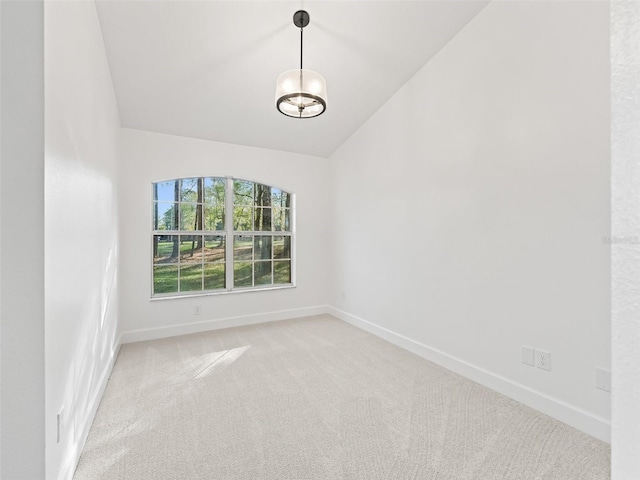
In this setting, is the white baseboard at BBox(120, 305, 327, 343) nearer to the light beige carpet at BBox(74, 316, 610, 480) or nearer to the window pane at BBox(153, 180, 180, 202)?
the light beige carpet at BBox(74, 316, 610, 480)

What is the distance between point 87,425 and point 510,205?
323 centimetres

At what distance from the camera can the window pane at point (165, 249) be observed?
12.5 feet

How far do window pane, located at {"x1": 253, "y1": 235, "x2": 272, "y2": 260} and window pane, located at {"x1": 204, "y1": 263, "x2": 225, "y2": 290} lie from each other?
521mm

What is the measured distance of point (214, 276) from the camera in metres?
4.17

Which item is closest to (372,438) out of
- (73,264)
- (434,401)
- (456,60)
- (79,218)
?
(434,401)

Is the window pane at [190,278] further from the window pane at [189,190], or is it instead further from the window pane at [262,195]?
the window pane at [262,195]

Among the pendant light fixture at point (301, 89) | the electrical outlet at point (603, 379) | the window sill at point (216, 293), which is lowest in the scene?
the electrical outlet at point (603, 379)

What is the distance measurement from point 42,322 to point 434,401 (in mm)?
2361

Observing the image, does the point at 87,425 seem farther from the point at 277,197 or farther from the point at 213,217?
the point at 277,197

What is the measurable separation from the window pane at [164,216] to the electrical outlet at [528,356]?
12.5 feet

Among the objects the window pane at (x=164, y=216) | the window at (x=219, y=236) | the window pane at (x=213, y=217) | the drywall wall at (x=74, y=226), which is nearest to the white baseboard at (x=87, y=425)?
the drywall wall at (x=74, y=226)

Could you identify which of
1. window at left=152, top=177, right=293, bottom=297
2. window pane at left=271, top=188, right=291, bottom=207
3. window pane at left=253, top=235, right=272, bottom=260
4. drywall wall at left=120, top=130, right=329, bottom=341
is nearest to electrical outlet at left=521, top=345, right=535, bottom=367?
drywall wall at left=120, top=130, right=329, bottom=341

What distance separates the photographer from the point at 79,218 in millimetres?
1759

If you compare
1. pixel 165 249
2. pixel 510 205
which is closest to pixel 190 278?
pixel 165 249
